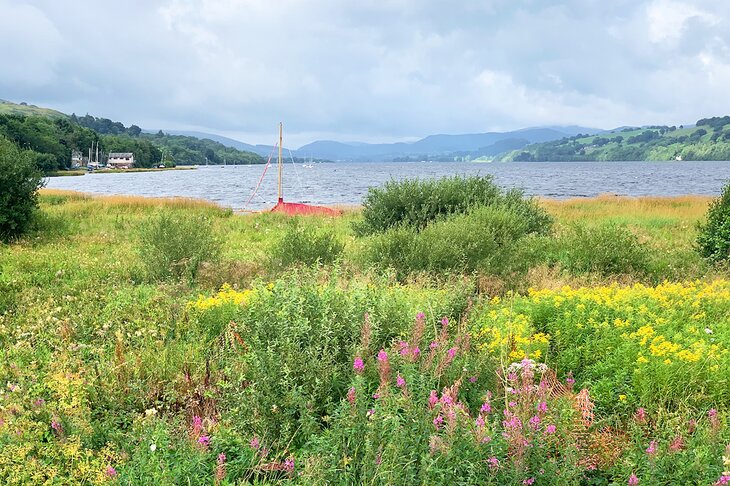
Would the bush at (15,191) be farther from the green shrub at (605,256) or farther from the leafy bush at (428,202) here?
the green shrub at (605,256)

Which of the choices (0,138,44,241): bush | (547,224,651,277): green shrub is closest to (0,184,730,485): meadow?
(547,224,651,277): green shrub

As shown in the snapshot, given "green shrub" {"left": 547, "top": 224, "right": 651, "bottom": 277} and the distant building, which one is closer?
"green shrub" {"left": 547, "top": 224, "right": 651, "bottom": 277}

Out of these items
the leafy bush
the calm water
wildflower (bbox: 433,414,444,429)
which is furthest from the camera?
the calm water

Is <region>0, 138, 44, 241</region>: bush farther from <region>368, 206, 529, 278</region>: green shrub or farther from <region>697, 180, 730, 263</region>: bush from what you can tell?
<region>697, 180, 730, 263</region>: bush

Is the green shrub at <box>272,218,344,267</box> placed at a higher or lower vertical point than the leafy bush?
lower

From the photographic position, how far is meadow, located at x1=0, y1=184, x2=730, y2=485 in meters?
2.85

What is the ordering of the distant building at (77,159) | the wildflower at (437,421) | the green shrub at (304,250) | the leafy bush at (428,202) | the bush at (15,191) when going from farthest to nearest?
1. the distant building at (77,159)
2. the leafy bush at (428,202)
3. the bush at (15,191)
4. the green shrub at (304,250)
5. the wildflower at (437,421)

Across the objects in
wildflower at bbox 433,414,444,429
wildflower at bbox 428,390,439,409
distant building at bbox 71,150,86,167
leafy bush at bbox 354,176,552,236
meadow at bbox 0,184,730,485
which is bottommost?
meadow at bbox 0,184,730,485

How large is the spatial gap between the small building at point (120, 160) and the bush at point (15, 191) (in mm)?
119324

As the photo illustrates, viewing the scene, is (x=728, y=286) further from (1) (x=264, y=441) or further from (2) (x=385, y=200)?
(2) (x=385, y=200)

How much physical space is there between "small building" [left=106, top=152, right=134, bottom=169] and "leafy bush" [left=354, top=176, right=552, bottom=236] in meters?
125

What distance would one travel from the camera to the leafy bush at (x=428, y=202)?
1456cm

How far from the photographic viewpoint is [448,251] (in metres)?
9.75

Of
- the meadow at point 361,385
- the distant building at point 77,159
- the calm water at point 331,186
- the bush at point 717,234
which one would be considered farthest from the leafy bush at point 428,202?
the distant building at point 77,159
